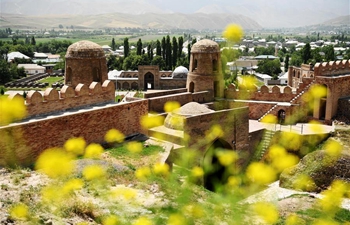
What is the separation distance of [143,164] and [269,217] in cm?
797

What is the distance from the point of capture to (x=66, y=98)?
45.0 feet

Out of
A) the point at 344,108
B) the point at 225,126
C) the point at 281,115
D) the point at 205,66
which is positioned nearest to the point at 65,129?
the point at 225,126

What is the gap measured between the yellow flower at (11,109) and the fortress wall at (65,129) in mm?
487

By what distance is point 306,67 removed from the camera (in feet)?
88.3

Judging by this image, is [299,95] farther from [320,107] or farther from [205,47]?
[205,47]

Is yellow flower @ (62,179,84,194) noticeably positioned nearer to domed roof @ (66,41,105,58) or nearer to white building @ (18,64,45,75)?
domed roof @ (66,41,105,58)

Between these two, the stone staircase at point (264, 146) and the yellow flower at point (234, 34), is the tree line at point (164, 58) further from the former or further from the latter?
the yellow flower at point (234, 34)

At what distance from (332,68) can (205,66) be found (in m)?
7.18

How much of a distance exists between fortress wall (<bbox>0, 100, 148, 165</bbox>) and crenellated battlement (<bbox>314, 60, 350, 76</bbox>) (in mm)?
10478

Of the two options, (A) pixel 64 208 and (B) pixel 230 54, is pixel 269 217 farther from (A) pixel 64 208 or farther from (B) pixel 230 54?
(A) pixel 64 208

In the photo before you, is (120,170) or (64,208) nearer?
(64,208)

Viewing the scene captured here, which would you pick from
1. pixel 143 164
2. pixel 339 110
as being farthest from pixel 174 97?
pixel 339 110

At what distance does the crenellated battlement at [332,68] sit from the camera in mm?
20484

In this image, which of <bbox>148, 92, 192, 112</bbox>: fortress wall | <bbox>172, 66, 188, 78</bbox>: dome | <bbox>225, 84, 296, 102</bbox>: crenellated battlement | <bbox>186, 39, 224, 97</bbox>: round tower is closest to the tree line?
<bbox>172, 66, 188, 78</bbox>: dome
